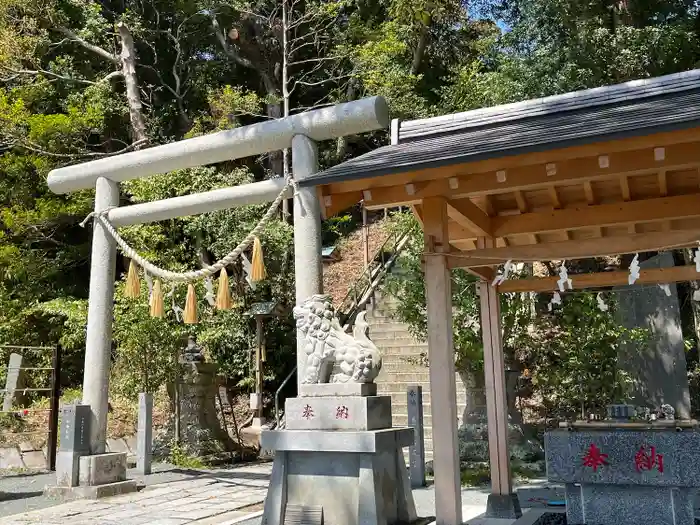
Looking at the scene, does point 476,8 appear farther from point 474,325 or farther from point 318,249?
point 318,249

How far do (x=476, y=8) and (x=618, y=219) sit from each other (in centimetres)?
1312

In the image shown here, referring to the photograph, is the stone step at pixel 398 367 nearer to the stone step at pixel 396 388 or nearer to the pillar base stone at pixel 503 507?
the stone step at pixel 396 388

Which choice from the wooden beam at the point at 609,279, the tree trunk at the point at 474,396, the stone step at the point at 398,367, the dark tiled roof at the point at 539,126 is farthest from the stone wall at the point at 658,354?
the dark tiled roof at the point at 539,126

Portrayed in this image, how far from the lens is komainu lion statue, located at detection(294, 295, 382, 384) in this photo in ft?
16.2

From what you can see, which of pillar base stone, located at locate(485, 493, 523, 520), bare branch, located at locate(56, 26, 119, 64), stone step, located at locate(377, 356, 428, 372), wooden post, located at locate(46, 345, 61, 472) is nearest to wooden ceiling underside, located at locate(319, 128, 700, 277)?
pillar base stone, located at locate(485, 493, 523, 520)

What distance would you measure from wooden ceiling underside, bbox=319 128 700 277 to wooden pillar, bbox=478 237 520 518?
537 mm

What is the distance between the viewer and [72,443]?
7672 millimetres

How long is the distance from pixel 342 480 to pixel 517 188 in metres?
2.60

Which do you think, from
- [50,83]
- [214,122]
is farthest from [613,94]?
[50,83]

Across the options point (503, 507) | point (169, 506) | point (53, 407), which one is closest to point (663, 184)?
point (503, 507)

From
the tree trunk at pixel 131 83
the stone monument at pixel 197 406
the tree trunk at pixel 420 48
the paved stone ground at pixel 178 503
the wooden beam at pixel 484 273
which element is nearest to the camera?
the paved stone ground at pixel 178 503

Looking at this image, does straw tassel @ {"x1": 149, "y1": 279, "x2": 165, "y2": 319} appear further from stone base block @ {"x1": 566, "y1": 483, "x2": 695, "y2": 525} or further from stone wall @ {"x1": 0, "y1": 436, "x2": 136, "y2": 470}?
stone base block @ {"x1": 566, "y1": 483, "x2": 695, "y2": 525}

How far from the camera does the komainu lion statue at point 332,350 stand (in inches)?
195

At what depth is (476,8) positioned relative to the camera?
16859mm
